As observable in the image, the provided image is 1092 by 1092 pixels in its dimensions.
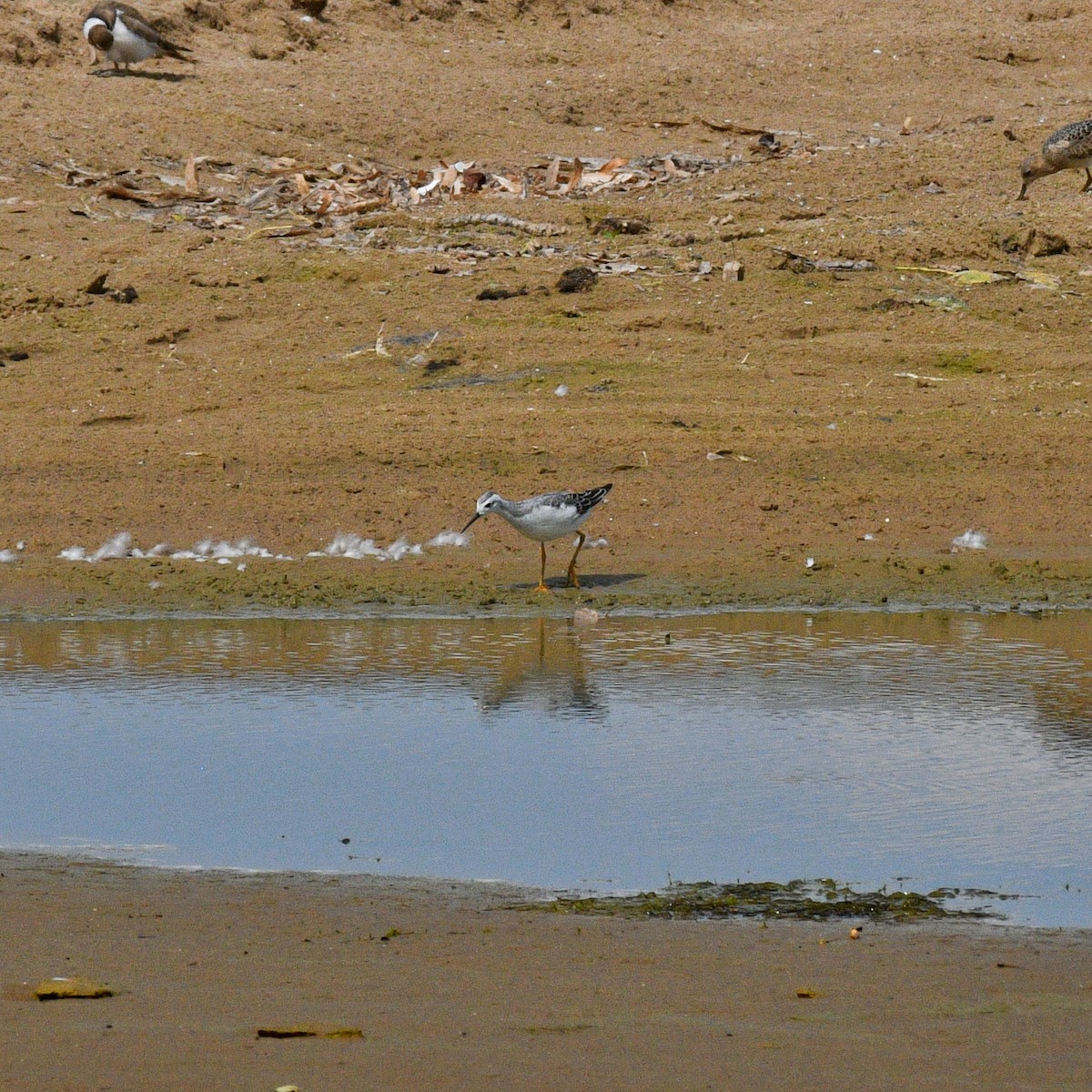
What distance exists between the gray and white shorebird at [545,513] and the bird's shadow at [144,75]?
35.9 ft

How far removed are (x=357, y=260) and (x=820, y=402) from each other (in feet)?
13.9

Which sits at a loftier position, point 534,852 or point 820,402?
point 820,402

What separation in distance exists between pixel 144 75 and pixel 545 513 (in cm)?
1137

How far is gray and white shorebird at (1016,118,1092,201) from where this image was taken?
51.6 feet

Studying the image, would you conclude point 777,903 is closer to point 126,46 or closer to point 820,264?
point 820,264

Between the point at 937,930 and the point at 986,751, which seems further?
the point at 986,751

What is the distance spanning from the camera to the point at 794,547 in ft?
34.9

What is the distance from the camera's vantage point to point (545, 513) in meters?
9.62

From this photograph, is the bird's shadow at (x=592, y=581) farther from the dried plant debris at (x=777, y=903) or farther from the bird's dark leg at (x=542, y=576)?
the dried plant debris at (x=777, y=903)

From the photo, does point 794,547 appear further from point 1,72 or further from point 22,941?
point 1,72

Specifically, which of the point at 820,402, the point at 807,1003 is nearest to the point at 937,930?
the point at 807,1003

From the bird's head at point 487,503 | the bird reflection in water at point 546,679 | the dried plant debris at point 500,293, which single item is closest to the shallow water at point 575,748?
the bird reflection in water at point 546,679

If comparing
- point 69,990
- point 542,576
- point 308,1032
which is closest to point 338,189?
point 542,576

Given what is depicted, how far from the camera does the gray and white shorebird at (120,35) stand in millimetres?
18609
